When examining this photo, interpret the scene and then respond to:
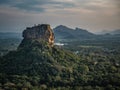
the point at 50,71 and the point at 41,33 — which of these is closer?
the point at 50,71

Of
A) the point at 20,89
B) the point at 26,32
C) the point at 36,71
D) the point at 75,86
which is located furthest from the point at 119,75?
the point at 26,32

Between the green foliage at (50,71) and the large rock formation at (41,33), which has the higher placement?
the large rock formation at (41,33)

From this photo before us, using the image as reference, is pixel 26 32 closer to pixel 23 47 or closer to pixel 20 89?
pixel 23 47

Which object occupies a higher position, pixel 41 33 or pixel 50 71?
pixel 41 33

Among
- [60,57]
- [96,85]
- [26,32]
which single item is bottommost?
[96,85]

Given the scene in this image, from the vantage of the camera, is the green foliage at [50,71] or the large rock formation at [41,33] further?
the large rock formation at [41,33]

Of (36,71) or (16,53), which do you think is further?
(16,53)

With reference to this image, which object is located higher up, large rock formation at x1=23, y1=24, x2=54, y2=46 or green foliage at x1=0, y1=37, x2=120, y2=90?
large rock formation at x1=23, y1=24, x2=54, y2=46

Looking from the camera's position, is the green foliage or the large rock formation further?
the large rock formation
